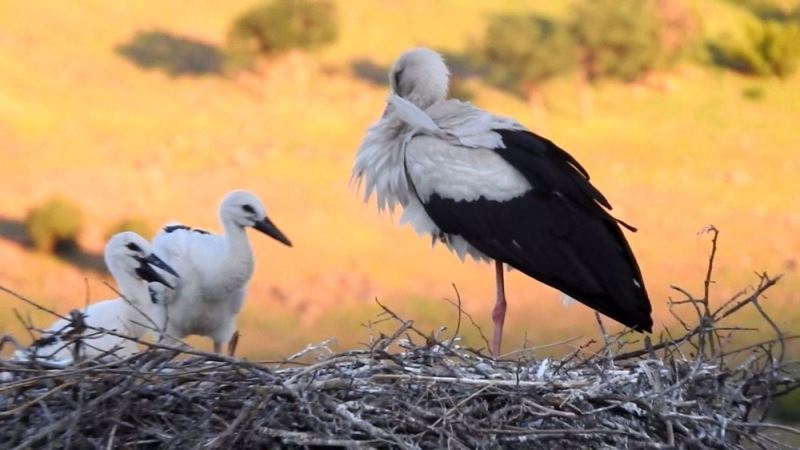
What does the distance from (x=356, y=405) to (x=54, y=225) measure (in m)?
13.3

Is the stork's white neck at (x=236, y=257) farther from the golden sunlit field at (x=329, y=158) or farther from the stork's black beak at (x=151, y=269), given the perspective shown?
the golden sunlit field at (x=329, y=158)

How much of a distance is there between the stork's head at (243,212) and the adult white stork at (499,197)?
46cm

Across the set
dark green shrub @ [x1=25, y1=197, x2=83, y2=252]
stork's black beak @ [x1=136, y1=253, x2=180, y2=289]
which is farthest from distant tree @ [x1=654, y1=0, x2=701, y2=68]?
stork's black beak @ [x1=136, y1=253, x2=180, y2=289]

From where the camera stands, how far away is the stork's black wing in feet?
19.0

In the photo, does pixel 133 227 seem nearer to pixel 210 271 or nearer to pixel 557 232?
pixel 210 271

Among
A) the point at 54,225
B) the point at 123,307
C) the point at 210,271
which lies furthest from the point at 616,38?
the point at 123,307

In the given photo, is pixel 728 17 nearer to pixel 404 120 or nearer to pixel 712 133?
pixel 712 133

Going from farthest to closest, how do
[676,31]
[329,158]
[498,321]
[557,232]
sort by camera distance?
[676,31] < [329,158] < [498,321] < [557,232]

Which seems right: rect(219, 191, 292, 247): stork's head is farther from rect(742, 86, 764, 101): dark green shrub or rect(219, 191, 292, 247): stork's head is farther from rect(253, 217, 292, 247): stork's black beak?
rect(742, 86, 764, 101): dark green shrub

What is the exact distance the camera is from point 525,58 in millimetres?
23359

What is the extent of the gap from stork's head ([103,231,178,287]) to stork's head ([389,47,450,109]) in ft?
3.81

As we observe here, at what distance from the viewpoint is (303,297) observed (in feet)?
56.3

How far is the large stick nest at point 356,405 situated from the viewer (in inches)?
177

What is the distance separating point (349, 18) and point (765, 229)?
8593 millimetres
